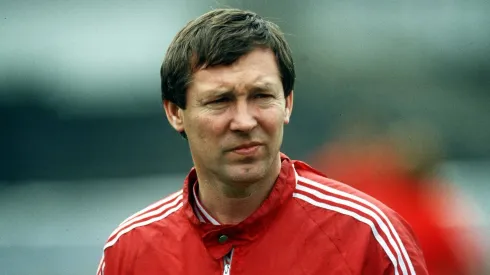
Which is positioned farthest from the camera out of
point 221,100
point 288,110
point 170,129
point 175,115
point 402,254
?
point 170,129

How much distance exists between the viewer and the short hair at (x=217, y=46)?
1.96 m

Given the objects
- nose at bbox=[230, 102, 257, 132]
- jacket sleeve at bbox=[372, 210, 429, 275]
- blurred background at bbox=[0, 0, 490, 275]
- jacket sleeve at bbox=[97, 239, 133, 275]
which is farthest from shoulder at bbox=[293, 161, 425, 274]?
blurred background at bbox=[0, 0, 490, 275]

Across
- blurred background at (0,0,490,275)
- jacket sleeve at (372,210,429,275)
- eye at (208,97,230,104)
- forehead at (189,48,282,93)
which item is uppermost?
forehead at (189,48,282,93)

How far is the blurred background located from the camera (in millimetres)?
4070

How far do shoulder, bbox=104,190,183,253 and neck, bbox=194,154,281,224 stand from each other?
0.48 feet

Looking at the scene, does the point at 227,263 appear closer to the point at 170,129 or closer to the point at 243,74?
the point at 243,74

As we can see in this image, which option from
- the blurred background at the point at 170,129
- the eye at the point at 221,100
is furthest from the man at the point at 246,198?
the blurred background at the point at 170,129

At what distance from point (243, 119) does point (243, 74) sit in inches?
4.6

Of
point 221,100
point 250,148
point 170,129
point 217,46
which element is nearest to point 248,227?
point 250,148

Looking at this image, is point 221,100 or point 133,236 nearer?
point 221,100

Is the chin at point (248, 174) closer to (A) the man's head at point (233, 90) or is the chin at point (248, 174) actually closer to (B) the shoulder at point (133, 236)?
(A) the man's head at point (233, 90)

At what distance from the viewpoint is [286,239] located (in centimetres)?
194

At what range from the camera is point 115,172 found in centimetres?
474

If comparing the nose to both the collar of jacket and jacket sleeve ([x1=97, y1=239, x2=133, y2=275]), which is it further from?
jacket sleeve ([x1=97, y1=239, x2=133, y2=275])
